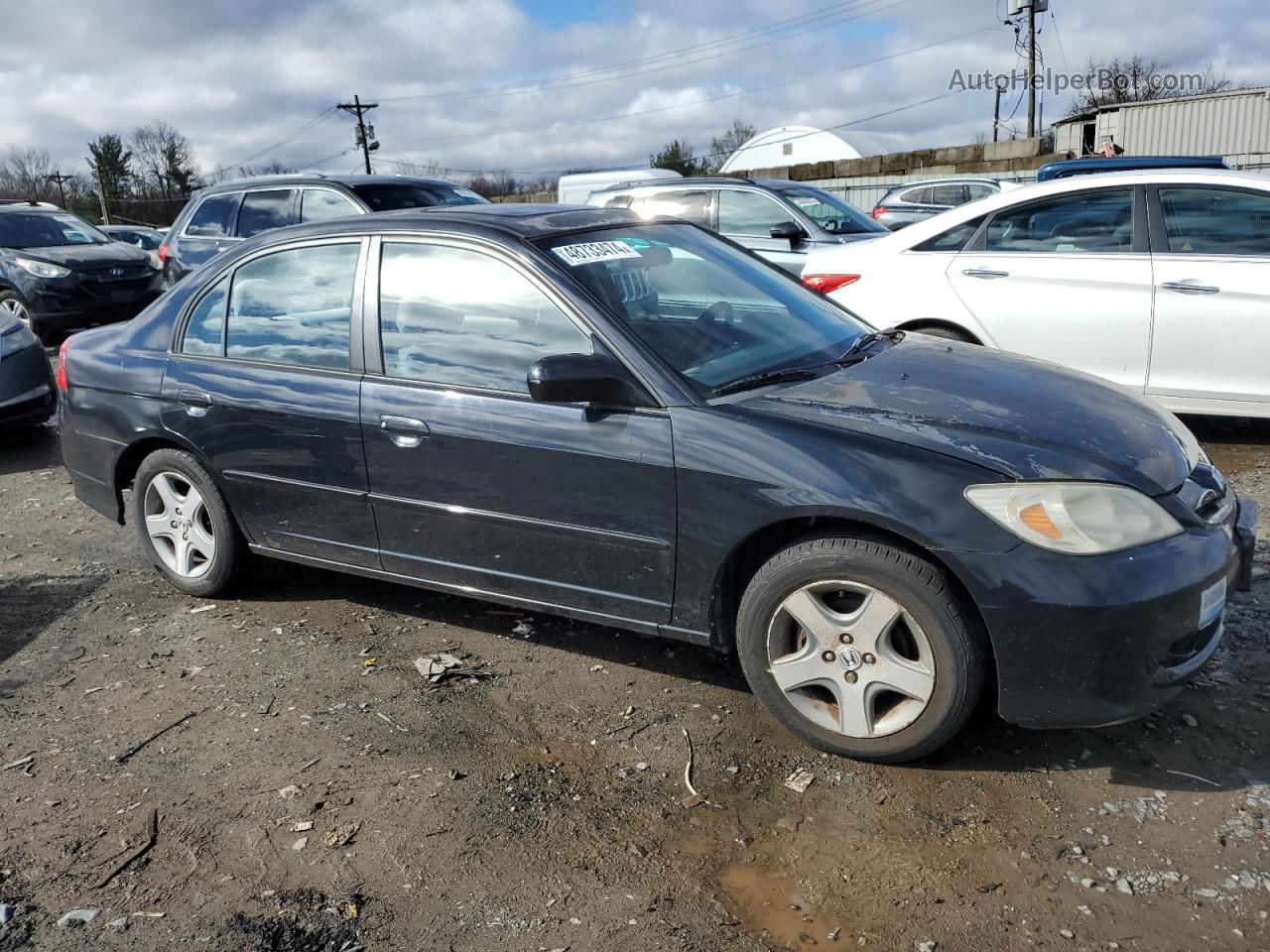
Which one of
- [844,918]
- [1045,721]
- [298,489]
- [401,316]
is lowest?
[844,918]

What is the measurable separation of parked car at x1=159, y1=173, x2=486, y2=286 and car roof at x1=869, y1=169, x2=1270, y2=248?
4572 millimetres

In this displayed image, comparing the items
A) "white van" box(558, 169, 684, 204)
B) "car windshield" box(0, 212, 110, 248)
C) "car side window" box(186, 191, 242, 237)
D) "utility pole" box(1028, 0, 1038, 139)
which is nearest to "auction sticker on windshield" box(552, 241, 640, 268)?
"car side window" box(186, 191, 242, 237)

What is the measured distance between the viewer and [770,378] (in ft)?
11.7

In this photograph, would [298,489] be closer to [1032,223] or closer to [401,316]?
[401,316]

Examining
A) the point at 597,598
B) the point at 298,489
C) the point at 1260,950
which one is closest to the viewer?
the point at 1260,950

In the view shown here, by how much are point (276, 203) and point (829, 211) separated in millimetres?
5584

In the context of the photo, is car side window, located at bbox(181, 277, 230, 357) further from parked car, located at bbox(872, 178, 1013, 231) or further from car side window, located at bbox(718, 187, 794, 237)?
parked car, located at bbox(872, 178, 1013, 231)

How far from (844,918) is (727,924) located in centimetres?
29

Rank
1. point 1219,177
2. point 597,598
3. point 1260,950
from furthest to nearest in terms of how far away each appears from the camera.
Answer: point 1219,177 < point 597,598 < point 1260,950

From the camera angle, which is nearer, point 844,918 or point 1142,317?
point 844,918

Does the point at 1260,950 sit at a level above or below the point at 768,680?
below

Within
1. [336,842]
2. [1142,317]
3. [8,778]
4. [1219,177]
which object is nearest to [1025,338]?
[1142,317]

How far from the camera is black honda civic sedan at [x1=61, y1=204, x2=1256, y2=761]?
9.52 feet

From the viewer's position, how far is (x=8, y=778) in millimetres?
3361
